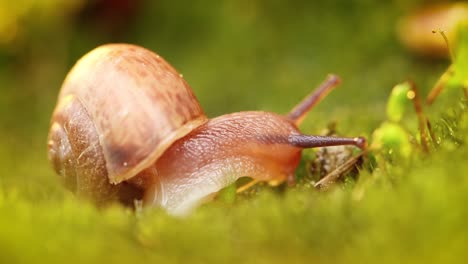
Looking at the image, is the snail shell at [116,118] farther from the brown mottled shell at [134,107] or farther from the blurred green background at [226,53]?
the blurred green background at [226,53]

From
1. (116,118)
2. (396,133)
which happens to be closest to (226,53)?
(116,118)

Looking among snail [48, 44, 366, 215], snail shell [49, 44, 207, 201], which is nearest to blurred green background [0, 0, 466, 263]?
snail [48, 44, 366, 215]

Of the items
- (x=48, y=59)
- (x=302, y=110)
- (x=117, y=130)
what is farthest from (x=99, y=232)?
(x=48, y=59)

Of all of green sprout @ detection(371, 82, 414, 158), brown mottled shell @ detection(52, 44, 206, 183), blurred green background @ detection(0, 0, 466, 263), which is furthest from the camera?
blurred green background @ detection(0, 0, 466, 263)

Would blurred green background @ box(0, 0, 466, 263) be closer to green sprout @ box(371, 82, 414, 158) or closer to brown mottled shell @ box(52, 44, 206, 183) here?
green sprout @ box(371, 82, 414, 158)

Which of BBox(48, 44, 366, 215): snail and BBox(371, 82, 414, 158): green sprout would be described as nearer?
BBox(371, 82, 414, 158): green sprout

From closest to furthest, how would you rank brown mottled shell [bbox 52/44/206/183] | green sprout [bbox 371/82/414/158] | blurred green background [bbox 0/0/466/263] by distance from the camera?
green sprout [bbox 371/82/414/158]
brown mottled shell [bbox 52/44/206/183]
blurred green background [bbox 0/0/466/263]

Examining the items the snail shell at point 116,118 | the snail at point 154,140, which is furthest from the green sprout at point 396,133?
the snail shell at point 116,118

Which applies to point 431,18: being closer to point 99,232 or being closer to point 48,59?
point 48,59

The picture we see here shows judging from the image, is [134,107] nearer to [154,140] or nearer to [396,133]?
[154,140]
